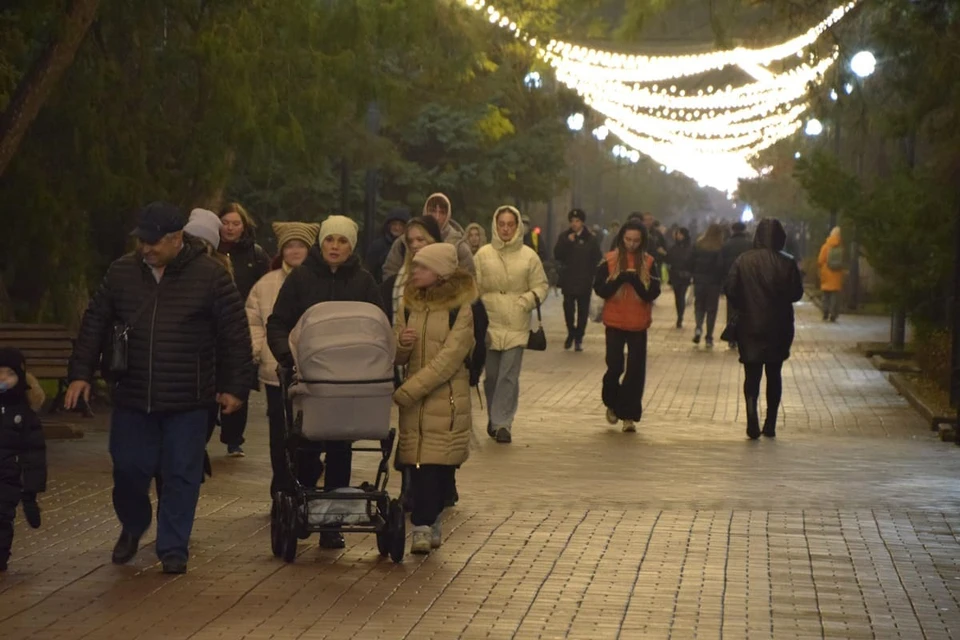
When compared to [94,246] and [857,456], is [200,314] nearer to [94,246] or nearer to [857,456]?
[857,456]

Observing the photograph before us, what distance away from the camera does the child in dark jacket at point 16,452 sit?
30.8ft

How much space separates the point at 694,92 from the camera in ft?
159

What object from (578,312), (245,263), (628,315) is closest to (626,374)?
(628,315)

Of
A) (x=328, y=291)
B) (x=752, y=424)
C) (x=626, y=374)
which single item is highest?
(x=328, y=291)

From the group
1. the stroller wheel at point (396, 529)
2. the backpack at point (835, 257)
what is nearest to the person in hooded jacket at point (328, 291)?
the stroller wheel at point (396, 529)

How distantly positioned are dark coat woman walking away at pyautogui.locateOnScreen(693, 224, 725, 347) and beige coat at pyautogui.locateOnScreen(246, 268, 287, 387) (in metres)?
17.0

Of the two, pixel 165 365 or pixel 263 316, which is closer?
pixel 165 365

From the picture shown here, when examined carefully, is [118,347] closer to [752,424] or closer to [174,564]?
[174,564]

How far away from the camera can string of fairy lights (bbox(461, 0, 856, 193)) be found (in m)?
29.9

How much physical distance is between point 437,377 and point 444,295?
47 centimetres

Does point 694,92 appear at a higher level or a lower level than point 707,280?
higher

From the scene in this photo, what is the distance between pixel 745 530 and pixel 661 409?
7.92 meters

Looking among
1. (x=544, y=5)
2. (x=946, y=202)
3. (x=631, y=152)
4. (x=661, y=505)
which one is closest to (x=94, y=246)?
(x=946, y=202)

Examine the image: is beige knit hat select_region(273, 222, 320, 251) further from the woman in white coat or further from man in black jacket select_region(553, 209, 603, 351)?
man in black jacket select_region(553, 209, 603, 351)
